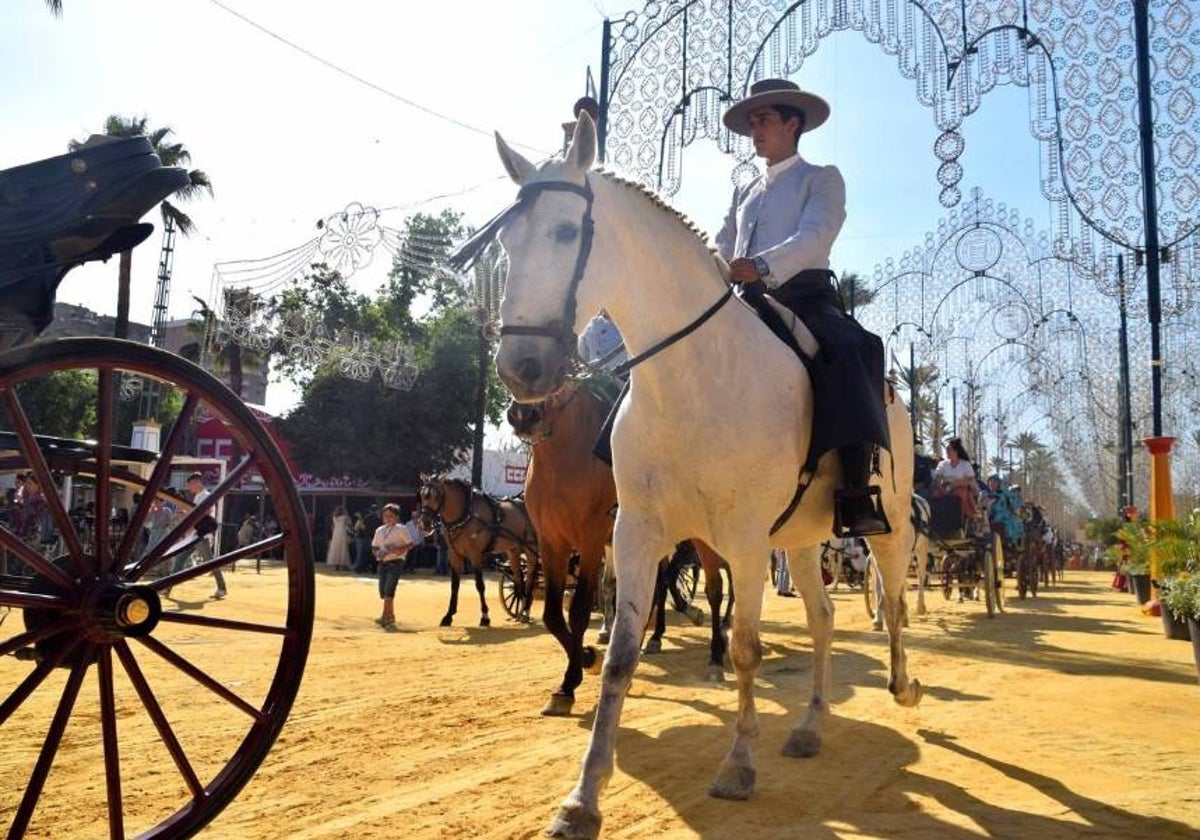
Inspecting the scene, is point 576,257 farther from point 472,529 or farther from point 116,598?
point 472,529

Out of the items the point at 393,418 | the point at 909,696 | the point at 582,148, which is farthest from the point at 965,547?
the point at 393,418

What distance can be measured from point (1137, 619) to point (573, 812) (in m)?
14.5

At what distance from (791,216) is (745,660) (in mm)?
2481

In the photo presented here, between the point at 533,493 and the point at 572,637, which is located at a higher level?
the point at 533,493

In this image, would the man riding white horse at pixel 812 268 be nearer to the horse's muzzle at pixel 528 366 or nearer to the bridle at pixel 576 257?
the bridle at pixel 576 257

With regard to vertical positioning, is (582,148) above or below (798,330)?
above

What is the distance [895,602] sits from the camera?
606 cm

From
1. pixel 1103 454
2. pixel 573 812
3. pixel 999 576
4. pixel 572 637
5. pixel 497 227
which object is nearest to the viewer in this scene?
pixel 573 812

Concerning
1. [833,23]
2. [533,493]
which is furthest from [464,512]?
[833,23]

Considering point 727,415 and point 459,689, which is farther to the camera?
point 459,689

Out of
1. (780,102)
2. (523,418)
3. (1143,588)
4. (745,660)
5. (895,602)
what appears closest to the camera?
(745,660)

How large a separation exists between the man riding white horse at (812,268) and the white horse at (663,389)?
0.24m

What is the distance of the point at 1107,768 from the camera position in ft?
15.1

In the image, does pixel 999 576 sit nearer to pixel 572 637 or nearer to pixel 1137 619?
pixel 1137 619
